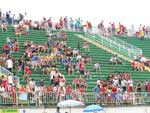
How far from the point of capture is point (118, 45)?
150ft

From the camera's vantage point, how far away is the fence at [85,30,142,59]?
1781 inches

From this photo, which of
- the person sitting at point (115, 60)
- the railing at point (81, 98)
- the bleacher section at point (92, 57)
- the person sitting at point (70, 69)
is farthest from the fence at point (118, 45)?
the railing at point (81, 98)

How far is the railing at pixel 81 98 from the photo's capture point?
3120cm

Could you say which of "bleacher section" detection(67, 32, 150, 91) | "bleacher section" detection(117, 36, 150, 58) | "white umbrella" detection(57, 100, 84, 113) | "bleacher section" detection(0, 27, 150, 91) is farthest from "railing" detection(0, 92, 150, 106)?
"bleacher section" detection(117, 36, 150, 58)

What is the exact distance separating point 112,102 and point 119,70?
652cm

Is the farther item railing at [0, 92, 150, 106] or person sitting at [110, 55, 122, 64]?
person sitting at [110, 55, 122, 64]

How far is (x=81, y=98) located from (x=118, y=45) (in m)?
12.8

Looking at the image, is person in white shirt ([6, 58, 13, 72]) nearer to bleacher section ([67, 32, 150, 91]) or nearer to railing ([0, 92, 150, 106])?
railing ([0, 92, 150, 106])

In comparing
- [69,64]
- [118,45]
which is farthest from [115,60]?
[69,64]

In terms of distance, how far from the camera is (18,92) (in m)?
31.4

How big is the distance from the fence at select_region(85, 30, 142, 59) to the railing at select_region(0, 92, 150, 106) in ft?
29.2

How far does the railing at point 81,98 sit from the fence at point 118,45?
8.91 metres

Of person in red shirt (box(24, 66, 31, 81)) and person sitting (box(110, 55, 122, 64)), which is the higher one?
person in red shirt (box(24, 66, 31, 81))

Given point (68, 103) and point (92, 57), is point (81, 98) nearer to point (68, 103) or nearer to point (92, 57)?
point (68, 103)
